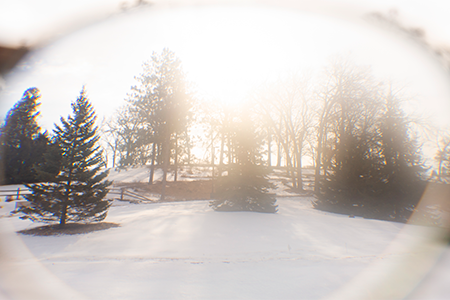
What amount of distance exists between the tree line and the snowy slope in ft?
10.9

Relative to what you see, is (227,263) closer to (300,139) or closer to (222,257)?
(222,257)

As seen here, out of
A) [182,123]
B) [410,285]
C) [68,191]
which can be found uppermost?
[182,123]

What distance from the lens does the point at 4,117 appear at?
97.5 feet

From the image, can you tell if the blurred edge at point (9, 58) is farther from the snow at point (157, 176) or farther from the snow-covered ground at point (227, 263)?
the snow at point (157, 176)

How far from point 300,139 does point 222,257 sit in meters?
23.3

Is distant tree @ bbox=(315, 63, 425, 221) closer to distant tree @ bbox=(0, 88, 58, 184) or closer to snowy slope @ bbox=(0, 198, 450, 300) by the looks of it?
snowy slope @ bbox=(0, 198, 450, 300)

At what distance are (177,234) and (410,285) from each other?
6255mm

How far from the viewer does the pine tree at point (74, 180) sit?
9.16 m

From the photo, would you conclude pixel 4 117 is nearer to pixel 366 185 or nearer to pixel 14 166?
pixel 14 166

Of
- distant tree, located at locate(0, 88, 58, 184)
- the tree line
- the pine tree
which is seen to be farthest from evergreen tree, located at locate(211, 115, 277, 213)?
distant tree, located at locate(0, 88, 58, 184)

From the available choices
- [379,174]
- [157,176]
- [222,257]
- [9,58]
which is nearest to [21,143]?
[157,176]

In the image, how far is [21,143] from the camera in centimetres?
2825

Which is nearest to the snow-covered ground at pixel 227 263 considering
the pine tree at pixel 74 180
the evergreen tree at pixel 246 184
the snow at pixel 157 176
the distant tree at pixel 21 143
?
the pine tree at pixel 74 180

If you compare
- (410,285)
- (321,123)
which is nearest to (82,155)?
(410,285)
